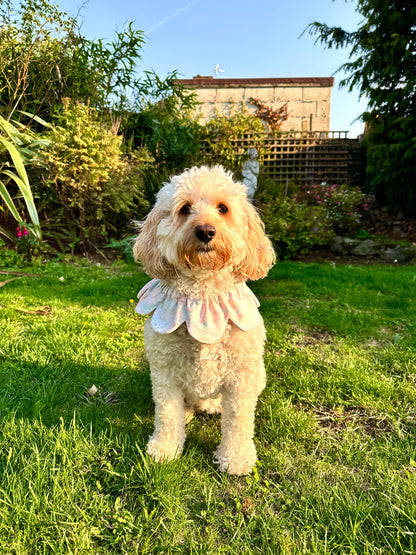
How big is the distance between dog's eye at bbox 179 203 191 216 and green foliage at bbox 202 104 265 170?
9.92 meters

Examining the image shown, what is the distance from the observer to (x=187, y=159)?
8.52m

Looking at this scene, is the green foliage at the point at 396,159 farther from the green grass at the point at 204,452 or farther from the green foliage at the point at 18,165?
the green foliage at the point at 18,165

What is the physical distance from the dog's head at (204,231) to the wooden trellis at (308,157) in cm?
1100

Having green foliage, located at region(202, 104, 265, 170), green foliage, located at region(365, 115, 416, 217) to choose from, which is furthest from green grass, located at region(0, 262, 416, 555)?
green foliage, located at region(202, 104, 265, 170)

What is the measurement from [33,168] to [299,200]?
662 cm

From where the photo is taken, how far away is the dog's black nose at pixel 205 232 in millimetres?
1733

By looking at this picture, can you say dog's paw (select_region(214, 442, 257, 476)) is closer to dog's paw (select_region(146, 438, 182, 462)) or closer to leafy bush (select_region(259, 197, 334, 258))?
dog's paw (select_region(146, 438, 182, 462))

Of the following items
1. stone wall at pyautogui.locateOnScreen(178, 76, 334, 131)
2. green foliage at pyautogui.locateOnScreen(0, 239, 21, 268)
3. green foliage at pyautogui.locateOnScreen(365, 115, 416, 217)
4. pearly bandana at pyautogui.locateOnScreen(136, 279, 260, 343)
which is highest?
stone wall at pyautogui.locateOnScreen(178, 76, 334, 131)

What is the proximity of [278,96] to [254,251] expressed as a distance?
1508 cm

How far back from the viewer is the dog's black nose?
1733 millimetres

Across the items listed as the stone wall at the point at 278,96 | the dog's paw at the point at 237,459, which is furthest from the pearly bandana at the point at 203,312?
the stone wall at the point at 278,96

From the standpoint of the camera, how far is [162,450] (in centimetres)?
195

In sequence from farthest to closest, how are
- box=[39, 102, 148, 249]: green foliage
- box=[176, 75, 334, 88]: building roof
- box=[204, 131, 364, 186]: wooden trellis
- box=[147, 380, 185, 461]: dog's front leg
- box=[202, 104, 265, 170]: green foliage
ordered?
1. box=[176, 75, 334, 88]: building roof
2. box=[204, 131, 364, 186]: wooden trellis
3. box=[202, 104, 265, 170]: green foliage
4. box=[39, 102, 148, 249]: green foliage
5. box=[147, 380, 185, 461]: dog's front leg

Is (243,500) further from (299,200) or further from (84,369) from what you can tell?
(299,200)
